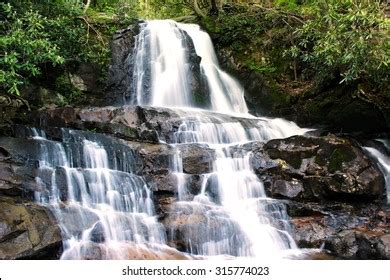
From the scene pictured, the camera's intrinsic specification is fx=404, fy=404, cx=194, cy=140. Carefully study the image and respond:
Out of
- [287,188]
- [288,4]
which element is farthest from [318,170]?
[288,4]

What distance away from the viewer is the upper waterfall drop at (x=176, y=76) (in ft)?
44.3

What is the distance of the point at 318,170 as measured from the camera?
930 cm

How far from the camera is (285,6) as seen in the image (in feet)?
54.2

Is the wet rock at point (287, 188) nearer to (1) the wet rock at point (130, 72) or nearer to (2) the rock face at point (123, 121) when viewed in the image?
(2) the rock face at point (123, 121)

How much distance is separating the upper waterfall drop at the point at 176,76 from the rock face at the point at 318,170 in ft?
15.0

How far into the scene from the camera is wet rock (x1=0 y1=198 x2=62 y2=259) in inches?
228

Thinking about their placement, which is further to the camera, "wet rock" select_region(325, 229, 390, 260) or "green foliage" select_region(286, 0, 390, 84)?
"green foliage" select_region(286, 0, 390, 84)

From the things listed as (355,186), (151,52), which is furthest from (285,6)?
(355,186)

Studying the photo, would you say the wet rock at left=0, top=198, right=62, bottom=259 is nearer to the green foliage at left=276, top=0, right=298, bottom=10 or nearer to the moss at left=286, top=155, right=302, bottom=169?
the moss at left=286, top=155, right=302, bottom=169

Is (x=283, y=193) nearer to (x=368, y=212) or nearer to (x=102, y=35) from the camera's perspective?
(x=368, y=212)

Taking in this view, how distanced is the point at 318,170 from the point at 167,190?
3.53m

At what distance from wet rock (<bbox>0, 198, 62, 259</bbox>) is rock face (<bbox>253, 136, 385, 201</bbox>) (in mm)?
4700

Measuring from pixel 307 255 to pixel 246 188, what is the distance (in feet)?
7.24

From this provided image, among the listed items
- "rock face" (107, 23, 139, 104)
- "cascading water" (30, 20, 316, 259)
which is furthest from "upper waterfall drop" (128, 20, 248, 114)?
"cascading water" (30, 20, 316, 259)
